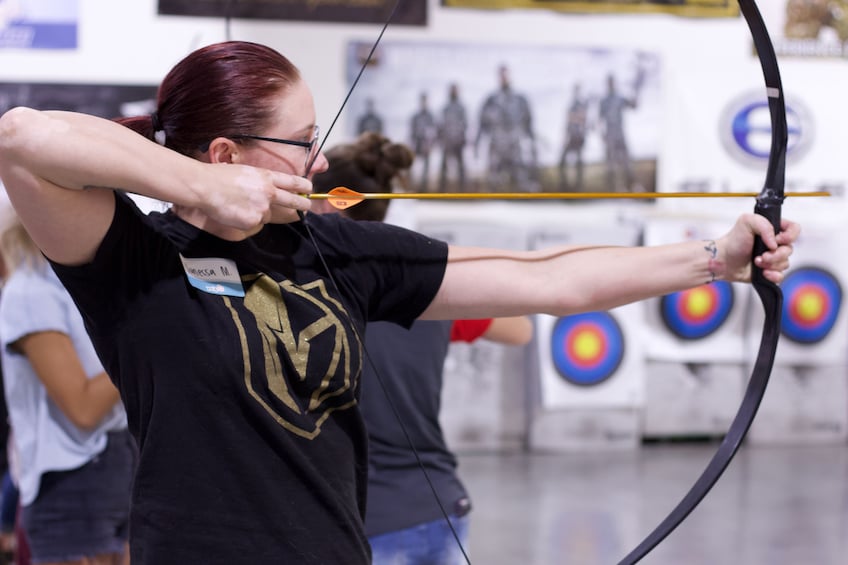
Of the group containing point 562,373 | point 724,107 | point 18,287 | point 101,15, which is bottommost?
point 562,373

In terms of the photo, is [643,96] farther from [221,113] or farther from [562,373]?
[221,113]

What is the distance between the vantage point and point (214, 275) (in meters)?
0.95

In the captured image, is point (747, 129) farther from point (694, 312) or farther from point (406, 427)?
point (406, 427)

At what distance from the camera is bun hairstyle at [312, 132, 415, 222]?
160 cm

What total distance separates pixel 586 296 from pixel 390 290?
0.24 meters

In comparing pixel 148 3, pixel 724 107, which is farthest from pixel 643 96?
pixel 148 3

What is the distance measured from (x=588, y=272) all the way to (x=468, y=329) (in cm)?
52

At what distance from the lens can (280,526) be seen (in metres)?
0.94

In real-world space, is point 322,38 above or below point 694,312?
above

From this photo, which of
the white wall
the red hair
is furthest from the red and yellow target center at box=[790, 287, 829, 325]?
the red hair

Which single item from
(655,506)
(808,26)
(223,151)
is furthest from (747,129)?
(223,151)

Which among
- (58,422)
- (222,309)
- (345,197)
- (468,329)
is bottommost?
(58,422)

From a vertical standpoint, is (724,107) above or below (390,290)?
above

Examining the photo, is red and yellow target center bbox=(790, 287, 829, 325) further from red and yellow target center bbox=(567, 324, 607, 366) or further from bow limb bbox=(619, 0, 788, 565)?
bow limb bbox=(619, 0, 788, 565)
